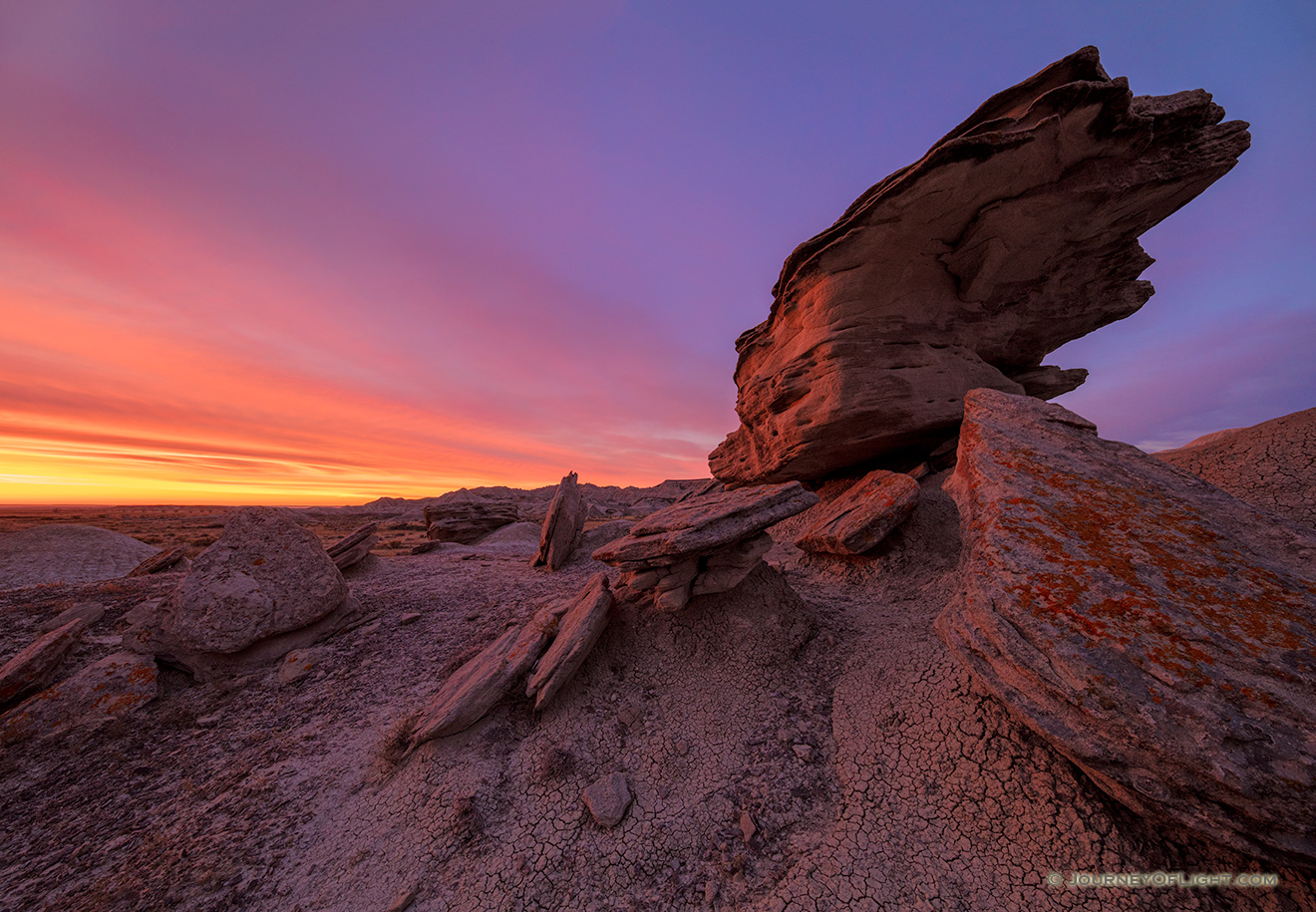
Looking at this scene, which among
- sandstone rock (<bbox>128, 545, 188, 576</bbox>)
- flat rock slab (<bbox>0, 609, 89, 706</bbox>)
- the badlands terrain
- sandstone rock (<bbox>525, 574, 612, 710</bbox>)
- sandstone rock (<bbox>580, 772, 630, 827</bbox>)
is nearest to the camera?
the badlands terrain

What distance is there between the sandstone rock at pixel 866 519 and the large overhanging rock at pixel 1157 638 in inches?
120

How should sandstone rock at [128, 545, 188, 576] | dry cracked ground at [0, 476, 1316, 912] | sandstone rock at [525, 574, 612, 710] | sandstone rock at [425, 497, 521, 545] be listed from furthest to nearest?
sandstone rock at [425, 497, 521, 545] → sandstone rock at [128, 545, 188, 576] → sandstone rock at [525, 574, 612, 710] → dry cracked ground at [0, 476, 1316, 912]

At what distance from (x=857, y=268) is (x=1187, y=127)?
22.6ft

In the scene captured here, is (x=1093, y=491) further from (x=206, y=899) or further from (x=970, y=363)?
(x=206, y=899)

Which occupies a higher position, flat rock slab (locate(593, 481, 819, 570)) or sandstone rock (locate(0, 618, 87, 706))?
flat rock slab (locate(593, 481, 819, 570))

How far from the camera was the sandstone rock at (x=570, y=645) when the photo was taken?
18.7 feet

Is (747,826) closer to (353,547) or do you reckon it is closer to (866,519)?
(866,519)

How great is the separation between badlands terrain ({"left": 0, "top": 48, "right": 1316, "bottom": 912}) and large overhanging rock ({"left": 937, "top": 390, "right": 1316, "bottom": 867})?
26 mm

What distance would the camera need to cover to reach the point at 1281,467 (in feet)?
23.5

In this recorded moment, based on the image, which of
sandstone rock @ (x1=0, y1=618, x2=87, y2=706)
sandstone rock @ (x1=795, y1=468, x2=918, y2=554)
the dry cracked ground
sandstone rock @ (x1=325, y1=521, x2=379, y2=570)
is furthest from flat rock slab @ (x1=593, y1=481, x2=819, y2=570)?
sandstone rock @ (x1=325, y1=521, x2=379, y2=570)

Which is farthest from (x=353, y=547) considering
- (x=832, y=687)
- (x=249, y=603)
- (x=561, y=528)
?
(x=832, y=687)

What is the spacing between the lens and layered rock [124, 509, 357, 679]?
6.74 meters

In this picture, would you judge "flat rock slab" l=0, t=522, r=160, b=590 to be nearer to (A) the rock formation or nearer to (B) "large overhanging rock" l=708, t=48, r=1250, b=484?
(B) "large overhanging rock" l=708, t=48, r=1250, b=484

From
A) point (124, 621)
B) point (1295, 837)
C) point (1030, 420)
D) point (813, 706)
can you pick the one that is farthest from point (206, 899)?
point (1030, 420)
